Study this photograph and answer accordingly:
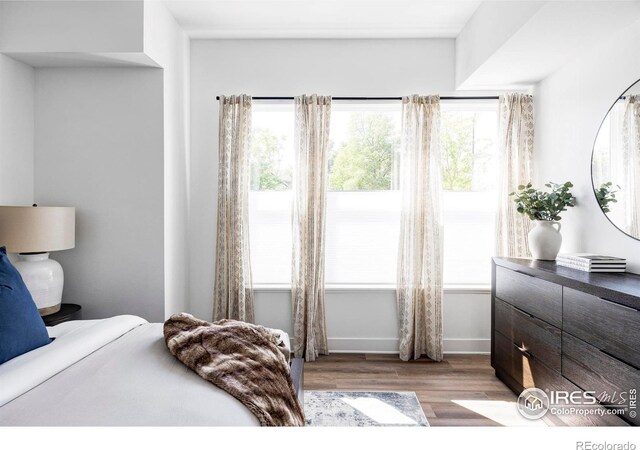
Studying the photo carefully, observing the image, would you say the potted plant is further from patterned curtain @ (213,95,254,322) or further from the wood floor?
patterned curtain @ (213,95,254,322)

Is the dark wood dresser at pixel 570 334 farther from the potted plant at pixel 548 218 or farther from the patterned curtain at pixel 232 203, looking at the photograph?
the patterned curtain at pixel 232 203

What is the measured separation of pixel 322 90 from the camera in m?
3.36

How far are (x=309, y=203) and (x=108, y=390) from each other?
2283mm

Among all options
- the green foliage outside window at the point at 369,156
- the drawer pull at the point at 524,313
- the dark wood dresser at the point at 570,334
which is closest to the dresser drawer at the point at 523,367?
the dark wood dresser at the point at 570,334

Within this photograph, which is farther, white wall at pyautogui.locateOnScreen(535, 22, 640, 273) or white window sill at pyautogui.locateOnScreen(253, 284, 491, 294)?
white window sill at pyautogui.locateOnScreen(253, 284, 491, 294)

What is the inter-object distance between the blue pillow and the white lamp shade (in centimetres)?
63

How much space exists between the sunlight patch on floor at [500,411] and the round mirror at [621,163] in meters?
1.30

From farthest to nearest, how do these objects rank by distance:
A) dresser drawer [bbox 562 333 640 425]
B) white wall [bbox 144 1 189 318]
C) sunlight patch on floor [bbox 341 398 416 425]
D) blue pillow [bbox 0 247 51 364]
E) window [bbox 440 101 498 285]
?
window [bbox 440 101 498 285] < white wall [bbox 144 1 189 318] < sunlight patch on floor [bbox 341 398 416 425] < dresser drawer [bbox 562 333 640 425] < blue pillow [bbox 0 247 51 364]

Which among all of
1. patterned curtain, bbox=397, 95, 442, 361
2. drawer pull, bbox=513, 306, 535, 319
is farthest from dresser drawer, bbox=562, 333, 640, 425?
patterned curtain, bbox=397, 95, 442, 361

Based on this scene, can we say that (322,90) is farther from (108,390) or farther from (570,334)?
(108,390)

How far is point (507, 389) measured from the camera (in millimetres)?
2650

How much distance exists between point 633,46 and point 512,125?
1112 mm

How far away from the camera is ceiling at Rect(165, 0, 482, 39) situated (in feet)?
9.43
